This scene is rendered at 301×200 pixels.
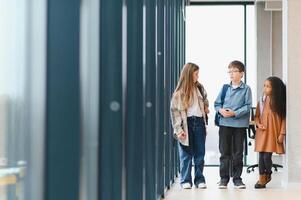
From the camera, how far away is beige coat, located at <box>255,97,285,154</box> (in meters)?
6.62

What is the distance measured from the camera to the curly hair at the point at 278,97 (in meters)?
6.65

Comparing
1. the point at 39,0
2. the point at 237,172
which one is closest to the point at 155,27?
the point at 237,172

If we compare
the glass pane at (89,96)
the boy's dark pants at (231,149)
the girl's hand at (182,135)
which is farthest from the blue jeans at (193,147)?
the glass pane at (89,96)

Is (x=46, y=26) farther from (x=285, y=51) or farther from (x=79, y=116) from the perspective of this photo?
(x=285, y=51)

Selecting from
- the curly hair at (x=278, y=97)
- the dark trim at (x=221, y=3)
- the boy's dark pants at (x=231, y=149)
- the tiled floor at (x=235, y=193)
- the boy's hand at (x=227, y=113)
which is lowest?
the tiled floor at (x=235, y=193)

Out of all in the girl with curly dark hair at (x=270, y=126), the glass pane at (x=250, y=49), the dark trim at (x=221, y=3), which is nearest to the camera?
the girl with curly dark hair at (x=270, y=126)

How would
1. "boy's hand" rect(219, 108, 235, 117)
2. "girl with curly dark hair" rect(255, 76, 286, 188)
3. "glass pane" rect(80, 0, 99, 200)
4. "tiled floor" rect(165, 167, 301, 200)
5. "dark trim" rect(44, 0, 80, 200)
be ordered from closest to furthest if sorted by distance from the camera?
"dark trim" rect(44, 0, 80, 200), "glass pane" rect(80, 0, 99, 200), "tiled floor" rect(165, 167, 301, 200), "boy's hand" rect(219, 108, 235, 117), "girl with curly dark hair" rect(255, 76, 286, 188)

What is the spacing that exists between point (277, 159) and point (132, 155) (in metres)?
6.81

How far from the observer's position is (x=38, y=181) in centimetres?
165

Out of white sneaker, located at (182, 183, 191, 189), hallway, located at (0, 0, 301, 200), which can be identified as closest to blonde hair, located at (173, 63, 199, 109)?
hallway, located at (0, 0, 301, 200)

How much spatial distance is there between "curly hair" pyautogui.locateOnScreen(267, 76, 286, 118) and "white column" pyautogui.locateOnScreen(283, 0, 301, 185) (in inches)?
4.5

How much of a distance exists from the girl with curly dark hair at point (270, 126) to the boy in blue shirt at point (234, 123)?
0.29 metres

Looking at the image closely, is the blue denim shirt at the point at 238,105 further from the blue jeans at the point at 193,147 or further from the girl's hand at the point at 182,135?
the girl's hand at the point at 182,135

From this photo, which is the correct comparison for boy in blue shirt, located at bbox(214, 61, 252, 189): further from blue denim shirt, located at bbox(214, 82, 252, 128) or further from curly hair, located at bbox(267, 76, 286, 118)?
curly hair, located at bbox(267, 76, 286, 118)
